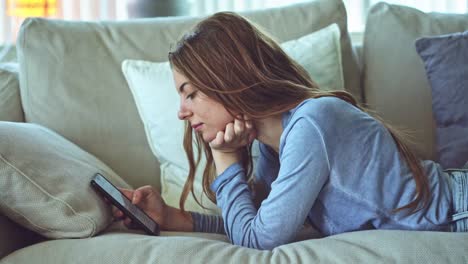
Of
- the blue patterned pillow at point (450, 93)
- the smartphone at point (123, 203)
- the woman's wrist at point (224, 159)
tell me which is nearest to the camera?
the smartphone at point (123, 203)

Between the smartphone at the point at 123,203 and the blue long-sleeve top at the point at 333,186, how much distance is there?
0.16 m

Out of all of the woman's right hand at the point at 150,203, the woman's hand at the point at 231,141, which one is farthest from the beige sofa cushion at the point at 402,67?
the woman's right hand at the point at 150,203

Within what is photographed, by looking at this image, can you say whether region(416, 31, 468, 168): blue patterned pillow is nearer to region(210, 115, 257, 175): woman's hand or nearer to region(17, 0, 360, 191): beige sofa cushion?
region(17, 0, 360, 191): beige sofa cushion

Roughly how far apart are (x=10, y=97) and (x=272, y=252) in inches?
40.8

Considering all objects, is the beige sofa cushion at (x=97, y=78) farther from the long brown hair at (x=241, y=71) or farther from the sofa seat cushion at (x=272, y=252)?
the sofa seat cushion at (x=272, y=252)

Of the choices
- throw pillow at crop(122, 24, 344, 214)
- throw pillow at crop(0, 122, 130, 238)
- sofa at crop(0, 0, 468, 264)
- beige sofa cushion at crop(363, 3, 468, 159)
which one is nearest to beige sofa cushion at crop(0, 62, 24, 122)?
sofa at crop(0, 0, 468, 264)

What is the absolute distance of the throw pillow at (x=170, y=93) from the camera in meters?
1.86

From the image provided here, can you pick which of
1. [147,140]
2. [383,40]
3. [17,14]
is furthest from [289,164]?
[17,14]

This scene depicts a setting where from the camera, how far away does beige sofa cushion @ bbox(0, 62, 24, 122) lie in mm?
1918

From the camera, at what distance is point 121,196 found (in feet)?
4.87

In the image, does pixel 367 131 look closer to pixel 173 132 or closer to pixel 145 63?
pixel 173 132

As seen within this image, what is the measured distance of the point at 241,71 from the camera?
1.46 metres

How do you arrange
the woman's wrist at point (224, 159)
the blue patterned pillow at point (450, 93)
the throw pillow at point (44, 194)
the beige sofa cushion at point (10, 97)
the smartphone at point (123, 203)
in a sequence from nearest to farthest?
the throw pillow at point (44, 194) → the smartphone at point (123, 203) → the woman's wrist at point (224, 159) → the blue patterned pillow at point (450, 93) → the beige sofa cushion at point (10, 97)

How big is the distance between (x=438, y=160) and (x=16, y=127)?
1.06m
